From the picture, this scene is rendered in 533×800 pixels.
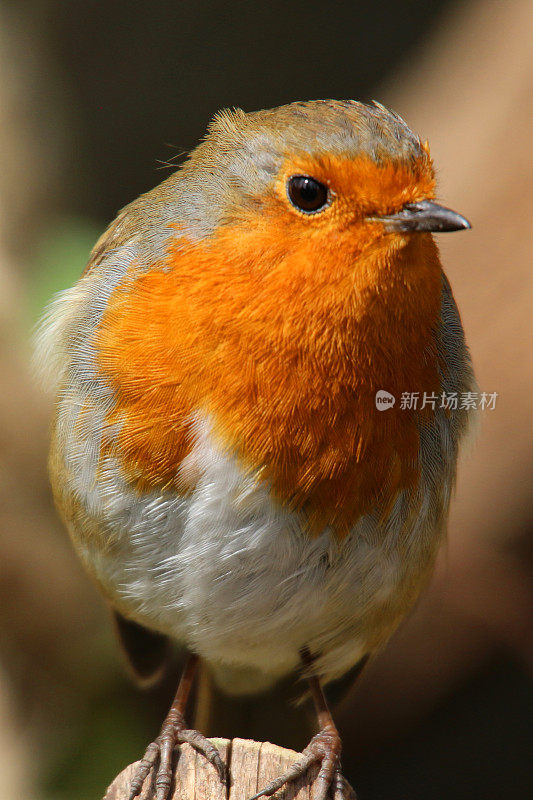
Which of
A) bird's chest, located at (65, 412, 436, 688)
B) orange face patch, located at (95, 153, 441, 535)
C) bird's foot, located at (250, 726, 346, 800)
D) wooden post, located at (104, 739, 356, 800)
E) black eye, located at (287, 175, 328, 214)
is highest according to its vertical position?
black eye, located at (287, 175, 328, 214)

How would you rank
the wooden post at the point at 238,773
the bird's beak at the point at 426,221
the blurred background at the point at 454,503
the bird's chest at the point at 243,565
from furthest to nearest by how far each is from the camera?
the blurred background at the point at 454,503
the wooden post at the point at 238,773
the bird's chest at the point at 243,565
the bird's beak at the point at 426,221

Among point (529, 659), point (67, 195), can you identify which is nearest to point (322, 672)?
point (529, 659)

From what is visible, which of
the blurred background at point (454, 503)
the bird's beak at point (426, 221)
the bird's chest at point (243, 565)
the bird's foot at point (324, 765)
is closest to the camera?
the bird's beak at point (426, 221)

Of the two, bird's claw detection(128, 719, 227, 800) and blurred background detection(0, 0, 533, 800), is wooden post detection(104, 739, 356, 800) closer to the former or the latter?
bird's claw detection(128, 719, 227, 800)

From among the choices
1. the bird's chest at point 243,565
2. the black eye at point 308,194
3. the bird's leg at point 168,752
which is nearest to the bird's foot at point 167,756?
the bird's leg at point 168,752

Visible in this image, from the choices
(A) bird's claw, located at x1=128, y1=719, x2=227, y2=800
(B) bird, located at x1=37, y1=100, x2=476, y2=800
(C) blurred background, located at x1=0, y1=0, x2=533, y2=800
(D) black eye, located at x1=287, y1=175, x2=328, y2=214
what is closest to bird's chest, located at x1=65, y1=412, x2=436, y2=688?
(B) bird, located at x1=37, y1=100, x2=476, y2=800

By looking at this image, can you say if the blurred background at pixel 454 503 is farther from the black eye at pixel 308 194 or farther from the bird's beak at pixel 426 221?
the bird's beak at pixel 426 221

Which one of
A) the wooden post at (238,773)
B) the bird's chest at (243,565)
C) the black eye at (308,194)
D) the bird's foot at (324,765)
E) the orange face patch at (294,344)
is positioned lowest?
the bird's foot at (324,765)

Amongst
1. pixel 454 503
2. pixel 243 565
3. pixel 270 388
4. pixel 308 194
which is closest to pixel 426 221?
pixel 308 194
